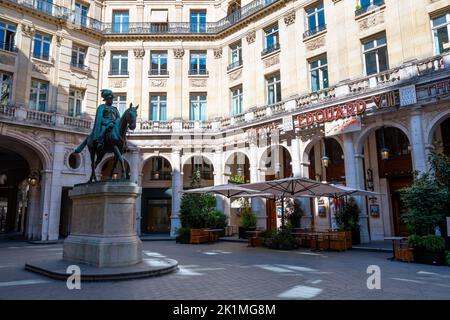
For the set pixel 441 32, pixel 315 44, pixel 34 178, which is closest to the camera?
pixel 441 32

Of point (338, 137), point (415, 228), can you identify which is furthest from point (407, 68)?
point (415, 228)

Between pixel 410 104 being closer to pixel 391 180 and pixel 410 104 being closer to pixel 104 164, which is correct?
pixel 391 180

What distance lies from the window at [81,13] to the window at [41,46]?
2970 millimetres

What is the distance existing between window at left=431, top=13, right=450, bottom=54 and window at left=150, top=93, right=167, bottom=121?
17.9 m

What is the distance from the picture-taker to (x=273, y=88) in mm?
22938

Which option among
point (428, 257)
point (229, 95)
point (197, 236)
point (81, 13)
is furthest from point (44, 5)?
point (428, 257)

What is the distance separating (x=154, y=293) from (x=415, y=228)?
954cm

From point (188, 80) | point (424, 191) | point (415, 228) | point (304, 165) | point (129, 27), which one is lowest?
point (415, 228)

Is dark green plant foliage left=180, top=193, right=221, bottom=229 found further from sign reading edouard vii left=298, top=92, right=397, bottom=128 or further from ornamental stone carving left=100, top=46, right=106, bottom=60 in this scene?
ornamental stone carving left=100, top=46, right=106, bottom=60

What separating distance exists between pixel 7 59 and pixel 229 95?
1478 cm

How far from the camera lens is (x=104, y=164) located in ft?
88.1

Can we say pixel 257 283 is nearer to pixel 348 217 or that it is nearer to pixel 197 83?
pixel 348 217

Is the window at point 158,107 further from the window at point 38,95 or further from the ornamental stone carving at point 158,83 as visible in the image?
the window at point 38,95

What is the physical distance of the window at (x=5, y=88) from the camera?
70.6 ft
